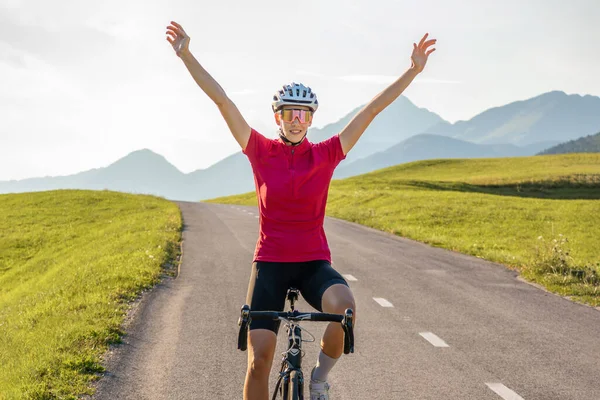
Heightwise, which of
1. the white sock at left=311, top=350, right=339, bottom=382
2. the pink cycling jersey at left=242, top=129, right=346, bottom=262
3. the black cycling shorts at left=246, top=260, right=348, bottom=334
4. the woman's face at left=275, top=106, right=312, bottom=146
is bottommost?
the white sock at left=311, top=350, right=339, bottom=382

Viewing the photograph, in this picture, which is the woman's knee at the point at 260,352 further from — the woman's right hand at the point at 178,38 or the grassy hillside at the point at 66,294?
the grassy hillside at the point at 66,294

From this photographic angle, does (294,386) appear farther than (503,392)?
No

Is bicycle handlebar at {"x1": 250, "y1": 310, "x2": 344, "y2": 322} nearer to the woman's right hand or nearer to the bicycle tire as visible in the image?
the bicycle tire

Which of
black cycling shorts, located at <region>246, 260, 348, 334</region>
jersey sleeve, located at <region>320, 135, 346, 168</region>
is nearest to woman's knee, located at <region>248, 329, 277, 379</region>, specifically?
black cycling shorts, located at <region>246, 260, 348, 334</region>

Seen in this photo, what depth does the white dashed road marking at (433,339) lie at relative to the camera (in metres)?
8.00

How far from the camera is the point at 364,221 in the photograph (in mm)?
29391

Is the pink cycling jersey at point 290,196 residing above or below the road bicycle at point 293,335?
above

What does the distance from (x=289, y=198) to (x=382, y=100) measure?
1.17 metres

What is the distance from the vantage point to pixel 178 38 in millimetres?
4477

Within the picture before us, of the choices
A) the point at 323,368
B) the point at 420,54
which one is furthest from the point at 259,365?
the point at 420,54

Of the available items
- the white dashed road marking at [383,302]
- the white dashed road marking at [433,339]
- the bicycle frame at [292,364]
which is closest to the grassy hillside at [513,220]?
the white dashed road marking at [383,302]

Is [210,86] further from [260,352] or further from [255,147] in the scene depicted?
[260,352]

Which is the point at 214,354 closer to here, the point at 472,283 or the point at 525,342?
the point at 525,342

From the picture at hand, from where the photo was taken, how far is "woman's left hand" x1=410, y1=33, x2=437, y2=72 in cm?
512
